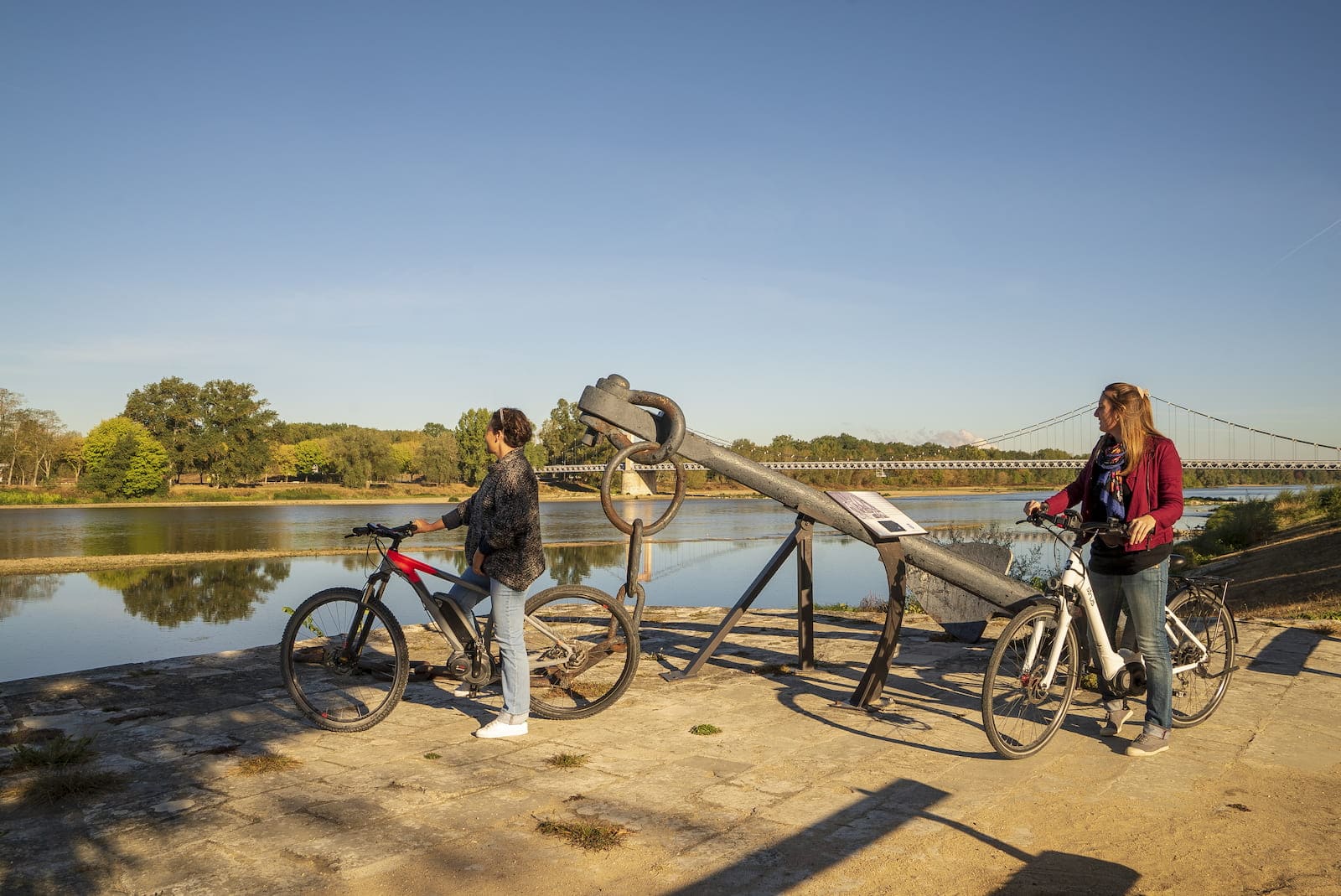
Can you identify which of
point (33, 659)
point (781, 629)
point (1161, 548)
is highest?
point (1161, 548)

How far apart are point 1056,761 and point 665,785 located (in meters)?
1.93

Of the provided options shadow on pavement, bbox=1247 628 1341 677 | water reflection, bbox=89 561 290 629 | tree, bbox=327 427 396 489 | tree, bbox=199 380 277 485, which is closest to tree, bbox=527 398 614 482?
tree, bbox=327 427 396 489

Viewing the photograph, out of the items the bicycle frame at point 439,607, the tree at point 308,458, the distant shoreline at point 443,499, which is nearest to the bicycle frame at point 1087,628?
the bicycle frame at point 439,607

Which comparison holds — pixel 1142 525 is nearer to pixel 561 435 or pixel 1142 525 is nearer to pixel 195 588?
pixel 195 588

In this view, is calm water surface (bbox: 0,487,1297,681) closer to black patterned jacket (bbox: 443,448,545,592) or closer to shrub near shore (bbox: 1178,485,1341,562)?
black patterned jacket (bbox: 443,448,545,592)

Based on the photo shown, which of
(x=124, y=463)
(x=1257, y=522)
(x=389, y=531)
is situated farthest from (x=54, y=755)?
(x=124, y=463)

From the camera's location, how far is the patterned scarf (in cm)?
466

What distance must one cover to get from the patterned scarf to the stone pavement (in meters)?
1.23

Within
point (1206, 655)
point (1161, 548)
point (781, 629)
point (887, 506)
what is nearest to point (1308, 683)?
point (1206, 655)

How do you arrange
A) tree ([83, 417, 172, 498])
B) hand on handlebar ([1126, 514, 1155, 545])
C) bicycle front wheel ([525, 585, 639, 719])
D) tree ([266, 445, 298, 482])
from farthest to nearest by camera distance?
tree ([266, 445, 298, 482]) < tree ([83, 417, 172, 498]) < bicycle front wheel ([525, 585, 639, 719]) < hand on handlebar ([1126, 514, 1155, 545])

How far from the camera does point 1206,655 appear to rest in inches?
204

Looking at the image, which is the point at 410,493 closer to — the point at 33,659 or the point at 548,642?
the point at 33,659

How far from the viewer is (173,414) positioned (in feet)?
292

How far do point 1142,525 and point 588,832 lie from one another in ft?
9.89
